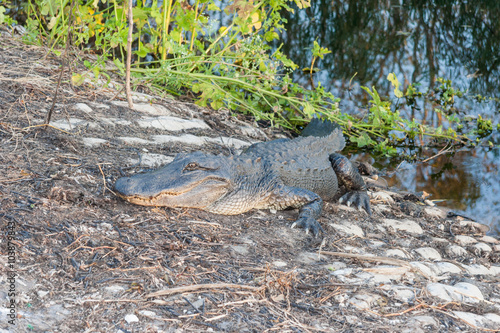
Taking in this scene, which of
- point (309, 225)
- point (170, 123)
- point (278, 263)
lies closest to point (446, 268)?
point (309, 225)

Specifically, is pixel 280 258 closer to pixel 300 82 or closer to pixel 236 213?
pixel 236 213

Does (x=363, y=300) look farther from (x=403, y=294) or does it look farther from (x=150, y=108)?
(x=150, y=108)

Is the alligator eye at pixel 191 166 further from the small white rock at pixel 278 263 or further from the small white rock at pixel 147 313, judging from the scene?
the small white rock at pixel 147 313

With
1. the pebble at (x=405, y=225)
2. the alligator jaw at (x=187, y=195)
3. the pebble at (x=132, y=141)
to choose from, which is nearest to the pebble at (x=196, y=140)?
the pebble at (x=132, y=141)

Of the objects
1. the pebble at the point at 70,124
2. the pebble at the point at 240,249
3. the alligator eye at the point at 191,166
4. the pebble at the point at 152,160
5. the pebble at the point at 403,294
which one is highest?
the alligator eye at the point at 191,166

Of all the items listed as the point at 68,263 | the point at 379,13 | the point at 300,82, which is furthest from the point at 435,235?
the point at 379,13

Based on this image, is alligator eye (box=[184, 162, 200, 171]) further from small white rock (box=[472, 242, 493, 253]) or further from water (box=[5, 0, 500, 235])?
water (box=[5, 0, 500, 235])

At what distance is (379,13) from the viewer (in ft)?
38.8

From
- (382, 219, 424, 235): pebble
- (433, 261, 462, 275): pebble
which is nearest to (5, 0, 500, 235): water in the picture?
(382, 219, 424, 235): pebble

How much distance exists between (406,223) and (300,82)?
4.42 meters

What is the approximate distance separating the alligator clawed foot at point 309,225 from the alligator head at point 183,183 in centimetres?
58

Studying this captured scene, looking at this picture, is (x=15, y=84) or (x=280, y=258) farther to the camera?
(x=15, y=84)

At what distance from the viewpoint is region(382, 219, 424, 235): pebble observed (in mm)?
4297

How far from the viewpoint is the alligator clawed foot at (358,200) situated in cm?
459
